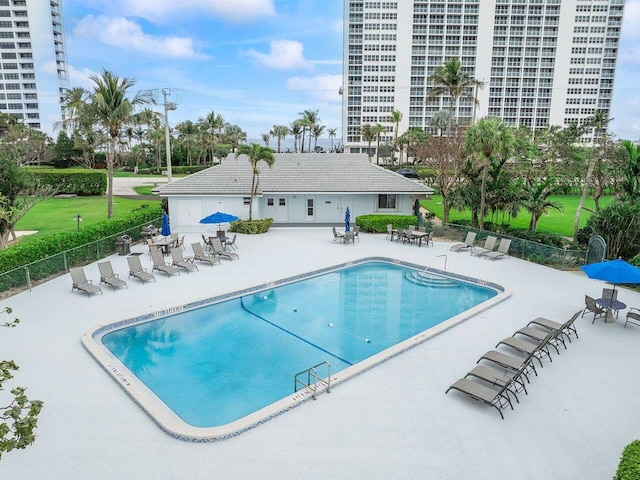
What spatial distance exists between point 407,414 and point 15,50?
484 ft

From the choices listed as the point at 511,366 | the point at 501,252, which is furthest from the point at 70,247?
the point at 501,252

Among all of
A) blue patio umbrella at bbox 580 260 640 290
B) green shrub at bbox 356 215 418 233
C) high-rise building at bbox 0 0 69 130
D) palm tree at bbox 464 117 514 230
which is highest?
high-rise building at bbox 0 0 69 130

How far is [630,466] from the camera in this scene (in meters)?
5.95

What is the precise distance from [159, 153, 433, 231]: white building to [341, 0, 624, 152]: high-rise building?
3240 inches

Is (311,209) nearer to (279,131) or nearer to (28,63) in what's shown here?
(279,131)

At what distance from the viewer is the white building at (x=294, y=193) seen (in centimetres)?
2800

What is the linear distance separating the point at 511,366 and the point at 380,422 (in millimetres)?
3533

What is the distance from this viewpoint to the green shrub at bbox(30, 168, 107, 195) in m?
44.6

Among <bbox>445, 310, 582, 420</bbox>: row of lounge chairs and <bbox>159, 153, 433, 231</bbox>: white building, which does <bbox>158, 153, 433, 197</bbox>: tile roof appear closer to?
<bbox>159, 153, 433, 231</bbox>: white building

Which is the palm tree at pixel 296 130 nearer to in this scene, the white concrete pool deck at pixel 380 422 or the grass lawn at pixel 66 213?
the grass lawn at pixel 66 213

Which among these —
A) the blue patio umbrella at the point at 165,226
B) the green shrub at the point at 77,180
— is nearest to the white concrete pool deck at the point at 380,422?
the blue patio umbrella at the point at 165,226

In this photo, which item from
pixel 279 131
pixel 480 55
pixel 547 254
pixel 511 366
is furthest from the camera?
pixel 480 55

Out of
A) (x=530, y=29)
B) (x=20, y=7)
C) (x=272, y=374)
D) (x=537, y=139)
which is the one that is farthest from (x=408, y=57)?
(x=272, y=374)

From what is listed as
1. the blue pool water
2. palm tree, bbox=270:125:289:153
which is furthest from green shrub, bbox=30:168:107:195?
palm tree, bbox=270:125:289:153
